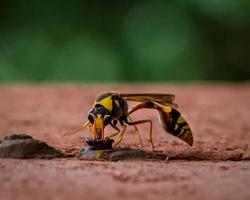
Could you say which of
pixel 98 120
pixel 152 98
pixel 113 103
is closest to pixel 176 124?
pixel 152 98

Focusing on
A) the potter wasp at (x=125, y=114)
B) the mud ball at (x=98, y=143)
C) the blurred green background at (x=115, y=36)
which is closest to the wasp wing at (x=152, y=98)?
the potter wasp at (x=125, y=114)

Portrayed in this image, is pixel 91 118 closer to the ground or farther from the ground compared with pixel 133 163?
farther from the ground

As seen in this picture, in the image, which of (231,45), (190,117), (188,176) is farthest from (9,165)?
(231,45)

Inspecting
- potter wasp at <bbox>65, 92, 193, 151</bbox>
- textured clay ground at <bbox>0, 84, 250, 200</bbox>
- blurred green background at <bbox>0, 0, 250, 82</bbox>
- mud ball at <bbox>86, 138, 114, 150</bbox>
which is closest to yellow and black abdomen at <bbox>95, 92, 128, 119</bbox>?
potter wasp at <bbox>65, 92, 193, 151</bbox>

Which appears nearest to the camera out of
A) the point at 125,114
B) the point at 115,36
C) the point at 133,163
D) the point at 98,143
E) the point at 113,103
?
the point at 133,163

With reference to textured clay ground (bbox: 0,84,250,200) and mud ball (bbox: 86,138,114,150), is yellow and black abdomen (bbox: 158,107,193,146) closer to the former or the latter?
textured clay ground (bbox: 0,84,250,200)

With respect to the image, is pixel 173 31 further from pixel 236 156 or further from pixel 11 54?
pixel 236 156

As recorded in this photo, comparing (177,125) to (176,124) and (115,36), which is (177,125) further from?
(115,36)
